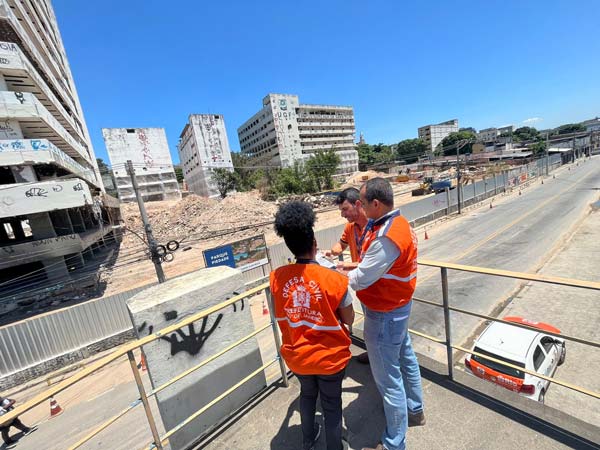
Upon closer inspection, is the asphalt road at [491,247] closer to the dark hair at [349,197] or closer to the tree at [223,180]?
the dark hair at [349,197]

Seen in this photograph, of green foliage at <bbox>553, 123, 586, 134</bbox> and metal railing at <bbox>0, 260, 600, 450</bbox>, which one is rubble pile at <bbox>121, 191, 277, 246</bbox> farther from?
green foliage at <bbox>553, 123, 586, 134</bbox>

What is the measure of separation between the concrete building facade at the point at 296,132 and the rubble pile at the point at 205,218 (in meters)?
32.3

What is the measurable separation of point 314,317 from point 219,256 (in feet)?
36.1

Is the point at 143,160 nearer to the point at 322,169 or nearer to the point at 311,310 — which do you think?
the point at 322,169

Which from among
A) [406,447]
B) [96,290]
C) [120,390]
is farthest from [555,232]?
[96,290]

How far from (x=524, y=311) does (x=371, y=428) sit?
828cm

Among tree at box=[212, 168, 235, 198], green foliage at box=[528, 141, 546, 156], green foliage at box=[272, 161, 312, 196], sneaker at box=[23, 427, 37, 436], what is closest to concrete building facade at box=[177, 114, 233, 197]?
tree at box=[212, 168, 235, 198]

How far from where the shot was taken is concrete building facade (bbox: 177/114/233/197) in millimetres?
56188

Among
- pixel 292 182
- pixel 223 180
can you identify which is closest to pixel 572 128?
pixel 292 182

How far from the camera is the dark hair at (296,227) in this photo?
1761 millimetres

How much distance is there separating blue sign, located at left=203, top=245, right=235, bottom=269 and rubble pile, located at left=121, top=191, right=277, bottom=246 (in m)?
13.7

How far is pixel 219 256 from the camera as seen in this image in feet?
39.7

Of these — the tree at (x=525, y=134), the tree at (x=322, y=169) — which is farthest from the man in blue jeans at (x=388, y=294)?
the tree at (x=525, y=134)

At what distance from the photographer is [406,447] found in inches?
83.0
